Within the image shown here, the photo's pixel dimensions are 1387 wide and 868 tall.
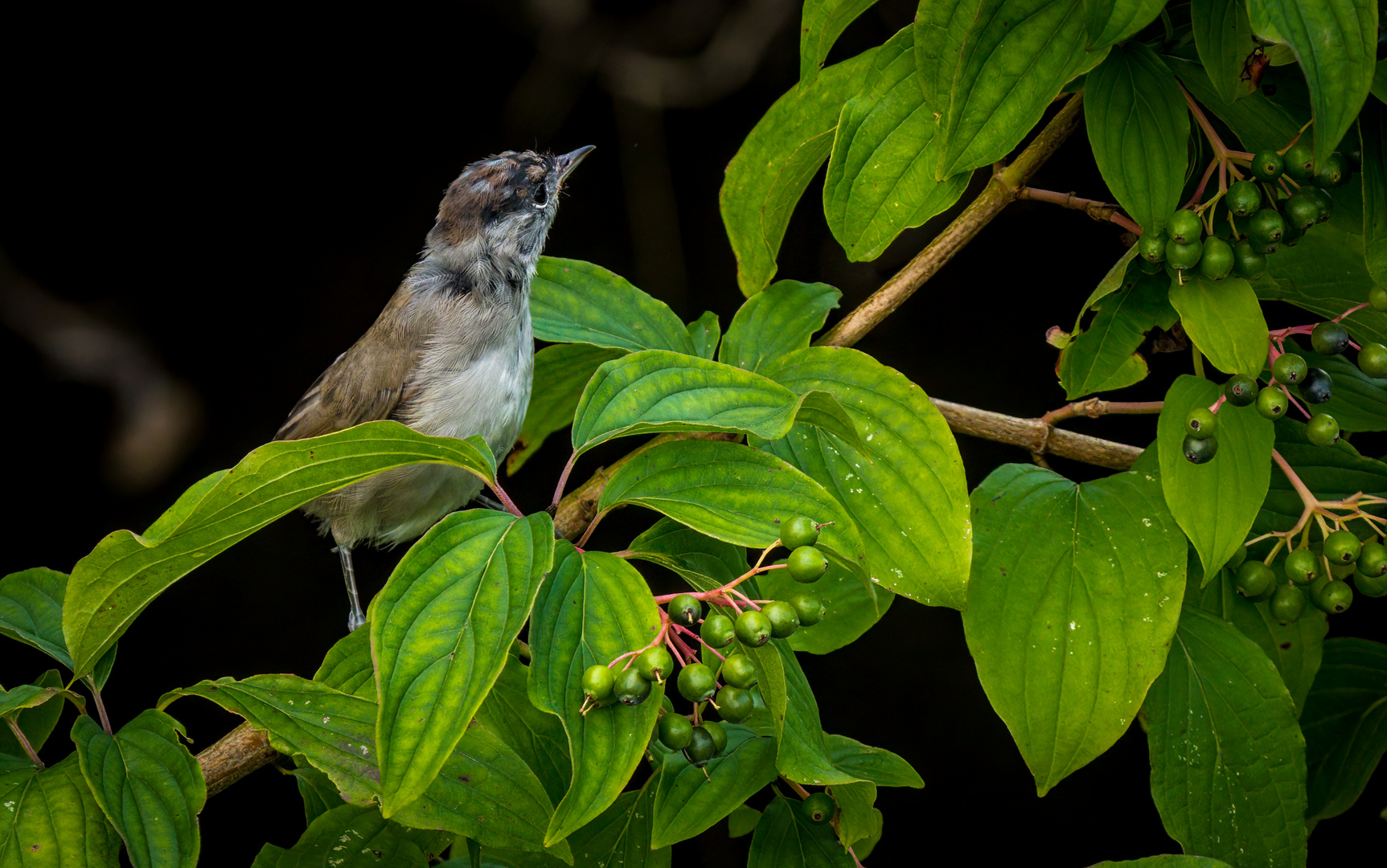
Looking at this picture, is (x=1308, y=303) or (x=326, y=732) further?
(x=1308, y=303)

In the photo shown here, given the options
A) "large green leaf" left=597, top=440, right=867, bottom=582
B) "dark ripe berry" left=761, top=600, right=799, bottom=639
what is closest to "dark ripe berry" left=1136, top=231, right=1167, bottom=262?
"large green leaf" left=597, top=440, right=867, bottom=582

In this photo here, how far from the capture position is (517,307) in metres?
2.33

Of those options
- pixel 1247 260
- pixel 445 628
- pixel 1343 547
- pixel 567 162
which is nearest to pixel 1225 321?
pixel 1247 260

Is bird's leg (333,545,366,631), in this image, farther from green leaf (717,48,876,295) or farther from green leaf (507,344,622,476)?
green leaf (717,48,876,295)

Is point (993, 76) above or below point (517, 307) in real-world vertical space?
above

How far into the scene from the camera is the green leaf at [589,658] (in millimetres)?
913

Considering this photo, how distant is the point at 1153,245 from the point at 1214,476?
276mm

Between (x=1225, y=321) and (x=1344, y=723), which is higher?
(x=1225, y=321)

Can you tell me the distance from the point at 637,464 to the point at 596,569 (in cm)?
13

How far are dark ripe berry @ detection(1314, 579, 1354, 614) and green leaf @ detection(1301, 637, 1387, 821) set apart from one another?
41 cm

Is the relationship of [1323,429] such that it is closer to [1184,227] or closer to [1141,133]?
[1184,227]

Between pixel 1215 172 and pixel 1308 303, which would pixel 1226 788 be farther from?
pixel 1215 172

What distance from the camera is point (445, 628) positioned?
92cm

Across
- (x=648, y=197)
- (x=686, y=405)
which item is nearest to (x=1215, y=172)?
(x=686, y=405)
